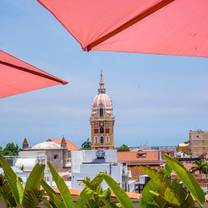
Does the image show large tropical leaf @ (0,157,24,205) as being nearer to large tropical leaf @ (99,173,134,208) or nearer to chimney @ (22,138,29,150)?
large tropical leaf @ (99,173,134,208)

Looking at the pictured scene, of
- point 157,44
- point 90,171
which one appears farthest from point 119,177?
point 157,44

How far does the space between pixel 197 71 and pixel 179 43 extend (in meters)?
1.73

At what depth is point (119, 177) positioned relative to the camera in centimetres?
2820

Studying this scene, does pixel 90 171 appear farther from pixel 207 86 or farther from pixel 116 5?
pixel 116 5

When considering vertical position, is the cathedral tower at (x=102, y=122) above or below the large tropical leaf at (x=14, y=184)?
above

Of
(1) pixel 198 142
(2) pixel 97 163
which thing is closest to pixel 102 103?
(1) pixel 198 142

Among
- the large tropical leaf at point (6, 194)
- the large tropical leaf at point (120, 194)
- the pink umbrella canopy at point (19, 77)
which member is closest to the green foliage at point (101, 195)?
the large tropical leaf at point (120, 194)

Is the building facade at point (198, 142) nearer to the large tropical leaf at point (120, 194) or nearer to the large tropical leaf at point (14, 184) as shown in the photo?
the large tropical leaf at point (14, 184)

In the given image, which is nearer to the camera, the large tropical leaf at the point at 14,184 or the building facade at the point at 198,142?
the large tropical leaf at the point at 14,184

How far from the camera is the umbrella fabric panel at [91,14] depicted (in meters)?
2.33

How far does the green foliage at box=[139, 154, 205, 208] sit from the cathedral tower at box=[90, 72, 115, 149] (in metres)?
67.7

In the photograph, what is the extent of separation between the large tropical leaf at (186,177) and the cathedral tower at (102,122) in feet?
222

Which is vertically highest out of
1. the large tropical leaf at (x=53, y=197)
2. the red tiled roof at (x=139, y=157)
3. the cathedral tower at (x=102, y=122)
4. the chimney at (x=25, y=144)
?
the cathedral tower at (x=102, y=122)

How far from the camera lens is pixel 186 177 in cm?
207
